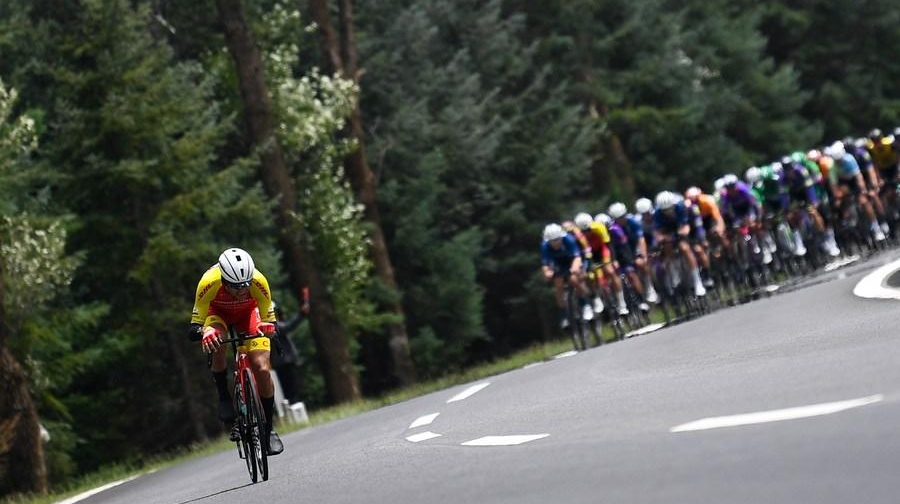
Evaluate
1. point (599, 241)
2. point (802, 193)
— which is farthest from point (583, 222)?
point (802, 193)

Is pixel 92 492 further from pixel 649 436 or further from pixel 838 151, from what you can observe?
pixel 838 151

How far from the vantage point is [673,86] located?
53.6 meters

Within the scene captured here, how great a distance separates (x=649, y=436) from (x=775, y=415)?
700 mm

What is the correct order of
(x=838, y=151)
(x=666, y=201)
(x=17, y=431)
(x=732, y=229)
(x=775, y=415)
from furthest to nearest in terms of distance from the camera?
(x=838, y=151)
(x=732, y=229)
(x=666, y=201)
(x=17, y=431)
(x=775, y=415)

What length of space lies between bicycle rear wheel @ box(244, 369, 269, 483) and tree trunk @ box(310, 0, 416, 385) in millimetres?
21776

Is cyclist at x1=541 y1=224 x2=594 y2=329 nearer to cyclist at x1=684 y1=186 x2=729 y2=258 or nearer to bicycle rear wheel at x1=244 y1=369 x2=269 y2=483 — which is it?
cyclist at x1=684 y1=186 x2=729 y2=258

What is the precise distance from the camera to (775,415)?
863 centimetres

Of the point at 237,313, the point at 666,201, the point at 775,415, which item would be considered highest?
the point at 666,201

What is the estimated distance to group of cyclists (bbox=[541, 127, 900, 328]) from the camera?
24.5 metres

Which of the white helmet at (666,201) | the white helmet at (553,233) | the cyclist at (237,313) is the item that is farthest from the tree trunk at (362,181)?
the cyclist at (237,313)

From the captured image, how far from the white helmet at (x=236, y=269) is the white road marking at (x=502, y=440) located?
6.84 feet

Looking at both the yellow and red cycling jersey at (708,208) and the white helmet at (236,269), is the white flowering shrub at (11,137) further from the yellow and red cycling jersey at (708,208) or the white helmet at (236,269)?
the white helmet at (236,269)

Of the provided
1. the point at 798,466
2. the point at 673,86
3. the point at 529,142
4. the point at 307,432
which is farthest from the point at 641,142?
the point at 798,466

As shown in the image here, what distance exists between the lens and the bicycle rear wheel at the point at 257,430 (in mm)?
12453
